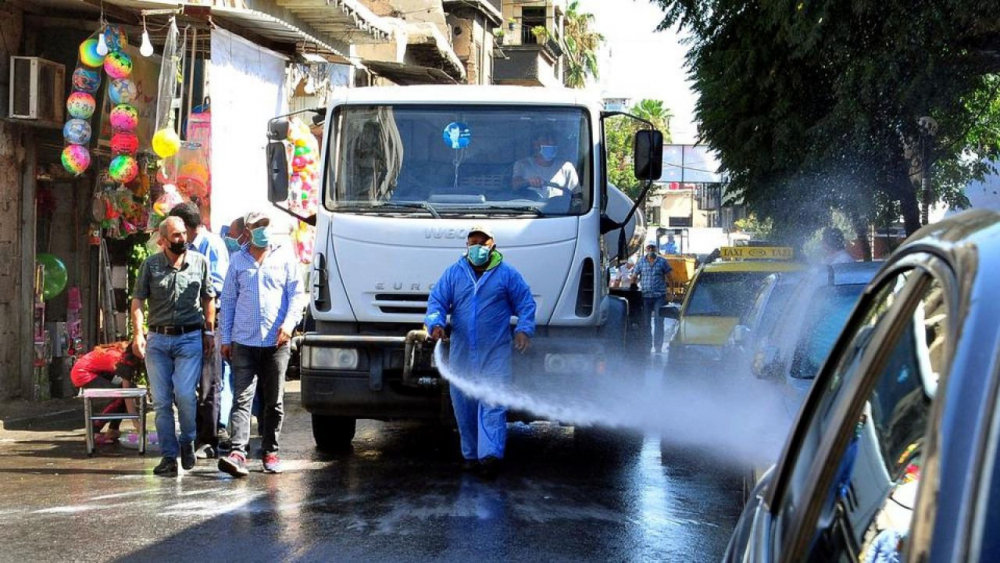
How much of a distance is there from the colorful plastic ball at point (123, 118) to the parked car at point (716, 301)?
230 inches

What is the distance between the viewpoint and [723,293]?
15.1m

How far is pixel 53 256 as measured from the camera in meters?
14.8

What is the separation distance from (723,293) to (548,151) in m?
5.35

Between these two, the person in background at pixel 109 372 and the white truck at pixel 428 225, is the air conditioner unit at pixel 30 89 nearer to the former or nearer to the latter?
the person in background at pixel 109 372

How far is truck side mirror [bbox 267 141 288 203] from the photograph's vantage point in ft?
33.6

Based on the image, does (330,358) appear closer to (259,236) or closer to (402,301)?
(402,301)

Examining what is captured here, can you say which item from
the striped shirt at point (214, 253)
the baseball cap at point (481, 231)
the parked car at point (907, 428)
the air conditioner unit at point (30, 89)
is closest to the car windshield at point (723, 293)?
the baseball cap at point (481, 231)

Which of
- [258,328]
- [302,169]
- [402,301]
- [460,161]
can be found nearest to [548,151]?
[460,161]

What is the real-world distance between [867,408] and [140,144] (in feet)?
42.8

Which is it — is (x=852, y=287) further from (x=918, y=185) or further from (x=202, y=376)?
(x=918, y=185)

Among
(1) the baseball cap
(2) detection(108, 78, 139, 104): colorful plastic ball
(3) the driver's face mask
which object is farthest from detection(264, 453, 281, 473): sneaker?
(2) detection(108, 78, 139, 104): colorful plastic ball

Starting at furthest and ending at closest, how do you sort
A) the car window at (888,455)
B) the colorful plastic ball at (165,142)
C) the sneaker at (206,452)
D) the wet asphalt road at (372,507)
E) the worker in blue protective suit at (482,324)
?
the colorful plastic ball at (165,142), the sneaker at (206,452), the worker in blue protective suit at (482,324), the wet asphalt road at (372,507), the car window at (888,455)

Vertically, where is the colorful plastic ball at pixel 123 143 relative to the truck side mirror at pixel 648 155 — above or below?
above

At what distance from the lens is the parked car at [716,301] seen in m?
14.1
